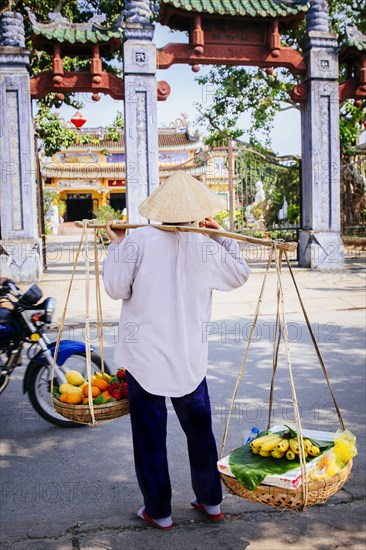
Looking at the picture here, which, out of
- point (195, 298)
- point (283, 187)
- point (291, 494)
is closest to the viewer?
point (291, 494)

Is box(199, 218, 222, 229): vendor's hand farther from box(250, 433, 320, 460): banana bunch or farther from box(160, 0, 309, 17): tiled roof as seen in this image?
box(160, 0, 309, 17): tiled roof

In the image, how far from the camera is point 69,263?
1513 cm

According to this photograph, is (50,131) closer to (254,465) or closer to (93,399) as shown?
(93,399)

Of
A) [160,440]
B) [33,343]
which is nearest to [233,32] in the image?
[33,343]

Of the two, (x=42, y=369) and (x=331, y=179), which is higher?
(x=331, y=179)

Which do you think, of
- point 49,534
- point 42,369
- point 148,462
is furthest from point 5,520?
point 42,369

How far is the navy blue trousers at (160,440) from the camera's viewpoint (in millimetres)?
2768

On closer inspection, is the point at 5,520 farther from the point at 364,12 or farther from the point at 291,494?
the point at 364,12

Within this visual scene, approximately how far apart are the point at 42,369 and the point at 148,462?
1582 mm

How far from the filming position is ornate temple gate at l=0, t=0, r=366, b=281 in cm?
1080

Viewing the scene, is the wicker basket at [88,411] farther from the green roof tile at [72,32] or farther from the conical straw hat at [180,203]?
the green roof tile at [72,32]

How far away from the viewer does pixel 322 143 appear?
1204 cm

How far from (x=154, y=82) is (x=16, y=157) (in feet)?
9.56

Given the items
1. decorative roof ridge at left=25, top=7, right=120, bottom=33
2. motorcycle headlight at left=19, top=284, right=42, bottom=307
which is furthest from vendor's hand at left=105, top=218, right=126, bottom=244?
decorative roof ridge at left=25, top=7, right=120, bottom=33
